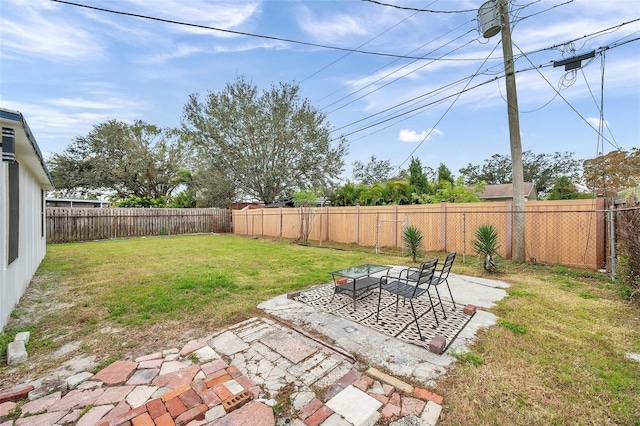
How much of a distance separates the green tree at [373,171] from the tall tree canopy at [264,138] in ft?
25.6

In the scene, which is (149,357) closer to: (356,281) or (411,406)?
(411,406)

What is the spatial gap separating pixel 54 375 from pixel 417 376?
119 inches

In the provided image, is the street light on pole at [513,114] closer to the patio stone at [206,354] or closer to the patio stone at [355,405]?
the patio stone at [355,405]

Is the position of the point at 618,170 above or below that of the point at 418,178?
above

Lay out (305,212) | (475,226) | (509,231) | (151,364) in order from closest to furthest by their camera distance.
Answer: (151,364) → (509,231) → (475,226) → (305,212)

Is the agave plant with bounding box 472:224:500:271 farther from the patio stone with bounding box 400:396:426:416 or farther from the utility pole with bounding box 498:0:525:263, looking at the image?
the patio stone with bounding box 400:396:426:416

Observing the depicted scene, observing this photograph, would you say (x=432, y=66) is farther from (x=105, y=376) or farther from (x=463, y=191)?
(x=105, y=376)

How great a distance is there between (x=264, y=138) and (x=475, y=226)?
1406 centimetres

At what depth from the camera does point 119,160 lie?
20.5 metres

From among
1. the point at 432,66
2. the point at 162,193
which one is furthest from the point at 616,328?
the point at 162,193

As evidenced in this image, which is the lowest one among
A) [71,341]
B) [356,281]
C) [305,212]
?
[71,341]

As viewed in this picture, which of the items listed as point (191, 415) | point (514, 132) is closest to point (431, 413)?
point (191, 415)

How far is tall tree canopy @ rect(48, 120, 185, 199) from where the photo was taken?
1958cm

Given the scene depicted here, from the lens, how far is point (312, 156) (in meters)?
18.8
